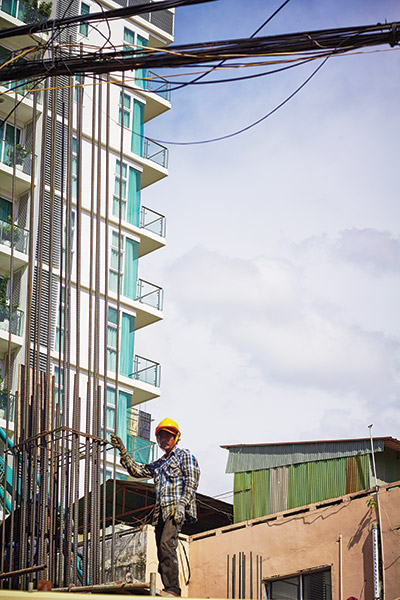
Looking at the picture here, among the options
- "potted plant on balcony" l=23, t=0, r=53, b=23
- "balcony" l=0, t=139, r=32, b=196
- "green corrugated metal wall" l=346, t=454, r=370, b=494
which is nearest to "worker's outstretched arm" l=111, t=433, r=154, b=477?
"green corrugated metal wall" l=346, t=454, r=370, b=494

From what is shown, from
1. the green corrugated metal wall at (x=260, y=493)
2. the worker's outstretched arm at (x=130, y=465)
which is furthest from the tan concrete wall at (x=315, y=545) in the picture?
the worker's outstretched arm at (x=130, y=465)

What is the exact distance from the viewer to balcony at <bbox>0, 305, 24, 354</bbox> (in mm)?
30609

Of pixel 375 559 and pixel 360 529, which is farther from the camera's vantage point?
pixel 360 529

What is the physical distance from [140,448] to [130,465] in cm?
2200

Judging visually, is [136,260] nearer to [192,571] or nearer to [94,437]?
[192,571]

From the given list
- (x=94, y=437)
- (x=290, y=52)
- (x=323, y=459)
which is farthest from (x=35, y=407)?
(x=323, y=459)

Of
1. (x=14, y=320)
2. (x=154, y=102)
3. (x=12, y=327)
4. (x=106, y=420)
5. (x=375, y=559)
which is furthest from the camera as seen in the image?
(x=154, y=102)

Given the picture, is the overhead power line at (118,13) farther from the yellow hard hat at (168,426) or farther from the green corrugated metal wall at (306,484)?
the green corrugated metal wall at (306,484)

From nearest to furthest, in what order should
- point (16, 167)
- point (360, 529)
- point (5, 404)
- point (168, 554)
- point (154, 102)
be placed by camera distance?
point (168, 554), point (360, 529), point (5, 404), point (16, 167), point (154, 102)

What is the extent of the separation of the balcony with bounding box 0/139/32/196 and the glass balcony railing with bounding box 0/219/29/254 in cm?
138

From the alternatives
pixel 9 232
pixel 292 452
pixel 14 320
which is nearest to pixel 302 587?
pixel 292 452

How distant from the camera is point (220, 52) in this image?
34.1 ft

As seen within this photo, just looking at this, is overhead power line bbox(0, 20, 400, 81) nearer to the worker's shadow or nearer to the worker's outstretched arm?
the worker's outstretched arm

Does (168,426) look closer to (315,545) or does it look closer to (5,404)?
(315,545)
